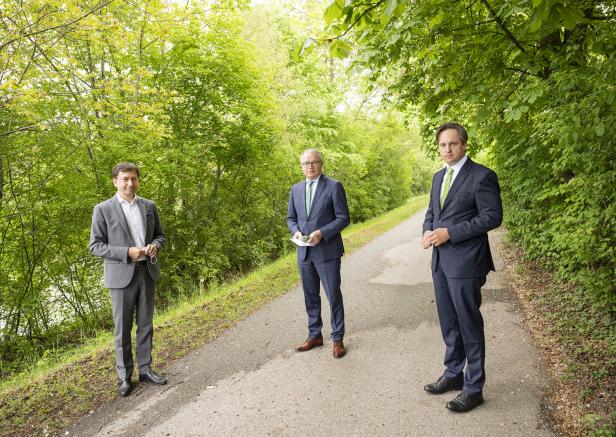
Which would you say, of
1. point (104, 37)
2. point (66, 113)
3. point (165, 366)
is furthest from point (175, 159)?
point (165, 366)

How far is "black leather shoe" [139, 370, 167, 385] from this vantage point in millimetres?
3920

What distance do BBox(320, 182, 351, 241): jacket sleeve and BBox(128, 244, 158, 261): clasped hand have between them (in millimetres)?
1817

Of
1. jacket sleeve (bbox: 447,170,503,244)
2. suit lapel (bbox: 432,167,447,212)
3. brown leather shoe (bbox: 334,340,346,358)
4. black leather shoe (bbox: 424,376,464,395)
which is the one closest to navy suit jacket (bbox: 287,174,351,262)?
brown leather shoe (bbox: 334,340,346,358)

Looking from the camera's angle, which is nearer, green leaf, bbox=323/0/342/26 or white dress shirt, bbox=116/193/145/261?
green leaf, bbox=323/0/342/26

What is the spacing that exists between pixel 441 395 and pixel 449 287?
3.20 feet

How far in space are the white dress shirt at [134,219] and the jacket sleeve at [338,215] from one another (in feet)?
6.48

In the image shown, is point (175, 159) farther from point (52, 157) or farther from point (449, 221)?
point (449, 221)

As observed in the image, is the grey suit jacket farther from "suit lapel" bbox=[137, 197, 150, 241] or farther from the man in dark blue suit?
the man in dark blue suit

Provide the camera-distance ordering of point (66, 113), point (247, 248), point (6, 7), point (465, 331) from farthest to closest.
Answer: point (247, 248) < point (66, 113) < point (6, 7) < point (465, 331)

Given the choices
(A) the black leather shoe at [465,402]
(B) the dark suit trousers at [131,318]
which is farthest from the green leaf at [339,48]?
(B) the dark suit trousers at [131,318]

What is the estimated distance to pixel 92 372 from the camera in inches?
169

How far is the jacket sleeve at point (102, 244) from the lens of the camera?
3803 mm

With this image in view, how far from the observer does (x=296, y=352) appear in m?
Answer: 4.40

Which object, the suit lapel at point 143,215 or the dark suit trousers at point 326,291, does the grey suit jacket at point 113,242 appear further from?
the dark suit trousers at point 326,291
